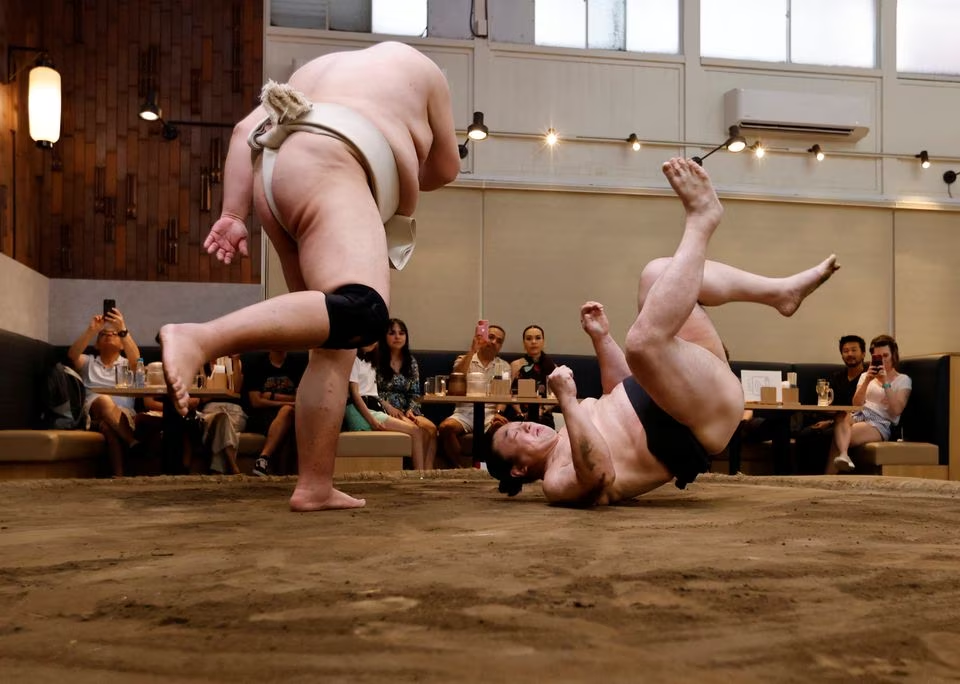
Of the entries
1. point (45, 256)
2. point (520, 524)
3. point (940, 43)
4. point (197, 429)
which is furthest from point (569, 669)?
point (940, 43)

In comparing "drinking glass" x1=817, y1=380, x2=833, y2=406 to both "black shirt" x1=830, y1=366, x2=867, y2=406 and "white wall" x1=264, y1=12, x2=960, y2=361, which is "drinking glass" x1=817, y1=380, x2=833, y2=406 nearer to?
"black shirt" x1=830, y1=366, x2=867, y2=406

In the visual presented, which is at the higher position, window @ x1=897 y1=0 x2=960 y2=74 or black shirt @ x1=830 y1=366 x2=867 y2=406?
window @ x1=897 y1=0 x2=960 y2=74

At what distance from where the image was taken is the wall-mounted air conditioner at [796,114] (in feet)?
25.0

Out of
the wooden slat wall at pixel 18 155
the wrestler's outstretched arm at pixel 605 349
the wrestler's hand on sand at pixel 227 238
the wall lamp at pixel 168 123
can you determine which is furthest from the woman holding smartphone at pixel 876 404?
the wooden slat wall at pixel 18 155

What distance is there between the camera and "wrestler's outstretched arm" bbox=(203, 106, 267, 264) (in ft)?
6.81

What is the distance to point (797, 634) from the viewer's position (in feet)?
2.85

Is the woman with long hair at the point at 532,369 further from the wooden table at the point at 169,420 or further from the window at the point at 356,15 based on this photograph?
the window at the point at 356,15

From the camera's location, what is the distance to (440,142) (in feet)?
7.30

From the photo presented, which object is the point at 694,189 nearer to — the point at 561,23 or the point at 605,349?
the point at 605,349

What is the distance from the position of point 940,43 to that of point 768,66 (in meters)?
1.66

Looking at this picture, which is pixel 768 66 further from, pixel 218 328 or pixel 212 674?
pixel 212 674

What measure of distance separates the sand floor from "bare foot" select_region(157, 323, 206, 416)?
23cm

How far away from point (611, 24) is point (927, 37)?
9.17ft

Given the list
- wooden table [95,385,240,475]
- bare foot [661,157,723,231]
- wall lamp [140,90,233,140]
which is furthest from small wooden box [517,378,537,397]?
bare foot [661,157,723,231]
